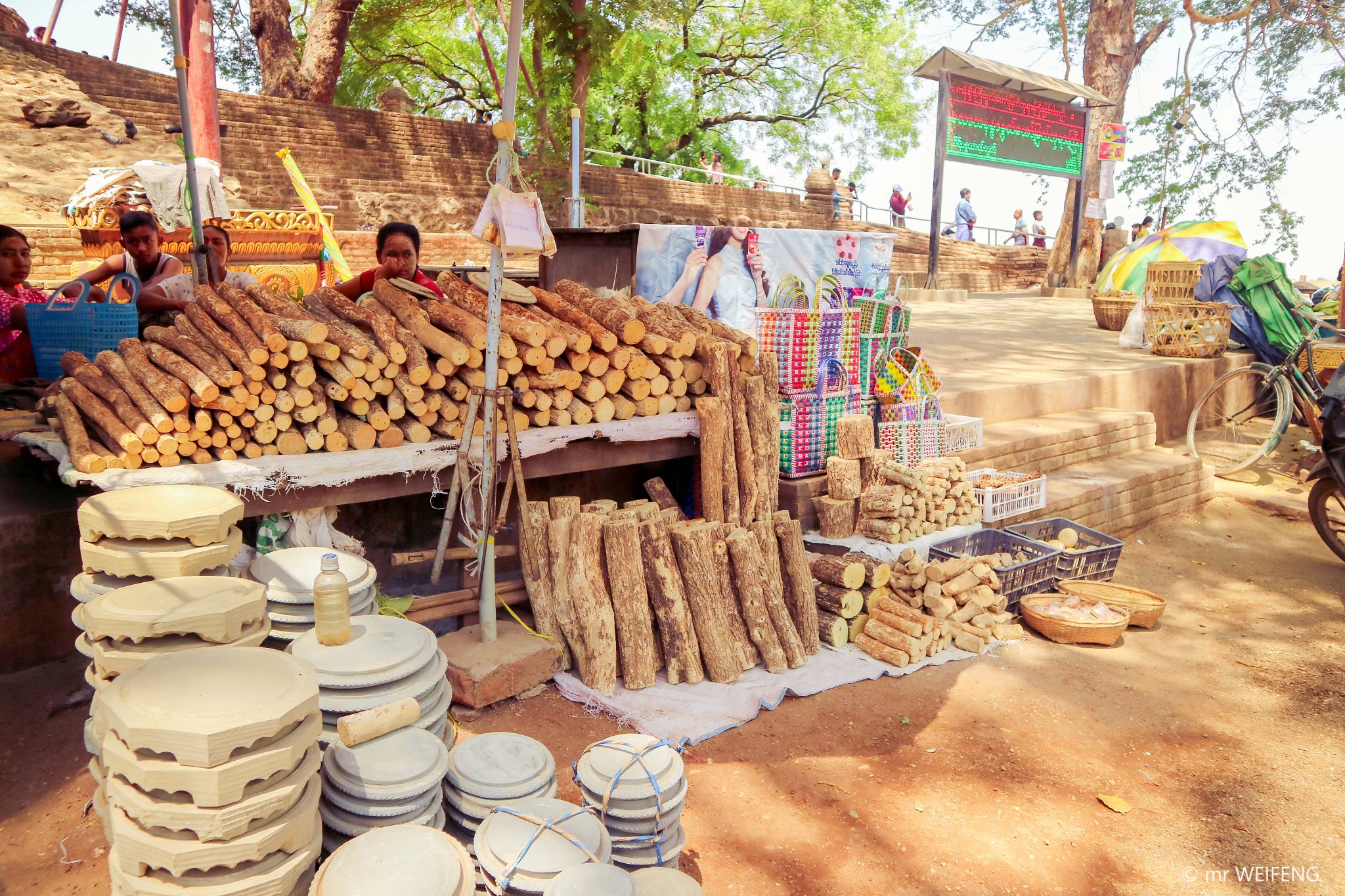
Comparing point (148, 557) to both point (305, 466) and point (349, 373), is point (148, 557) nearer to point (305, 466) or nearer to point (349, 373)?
point (305, 466)

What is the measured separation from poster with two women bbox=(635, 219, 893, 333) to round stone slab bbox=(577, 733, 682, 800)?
3537mm

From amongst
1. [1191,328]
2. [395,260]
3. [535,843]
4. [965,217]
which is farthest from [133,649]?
[965,217]

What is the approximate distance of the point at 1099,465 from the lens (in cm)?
774

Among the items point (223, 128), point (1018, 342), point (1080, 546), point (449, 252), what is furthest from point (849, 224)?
point (1080, 546)

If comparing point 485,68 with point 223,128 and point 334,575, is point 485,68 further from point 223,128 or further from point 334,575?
point 334,575

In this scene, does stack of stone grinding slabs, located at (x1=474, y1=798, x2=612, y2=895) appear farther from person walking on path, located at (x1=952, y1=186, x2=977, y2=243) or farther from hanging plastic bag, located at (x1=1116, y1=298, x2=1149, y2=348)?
person walking on path, located at (x1=952, y1=186, x2=977, y2=243)

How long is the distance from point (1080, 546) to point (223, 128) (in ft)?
42.5

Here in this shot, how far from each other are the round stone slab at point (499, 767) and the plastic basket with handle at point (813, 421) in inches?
129

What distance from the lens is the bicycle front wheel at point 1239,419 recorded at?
8172 millimetres

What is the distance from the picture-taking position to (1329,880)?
3100 millimetres

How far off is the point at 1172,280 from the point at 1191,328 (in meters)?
0.83

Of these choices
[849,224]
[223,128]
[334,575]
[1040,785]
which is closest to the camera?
[334,575]

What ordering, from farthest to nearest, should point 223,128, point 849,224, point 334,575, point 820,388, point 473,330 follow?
point 849,224, point 223,128, point 820,388, point 473,330, point 334,575

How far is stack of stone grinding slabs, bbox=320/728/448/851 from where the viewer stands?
7.38 ft
